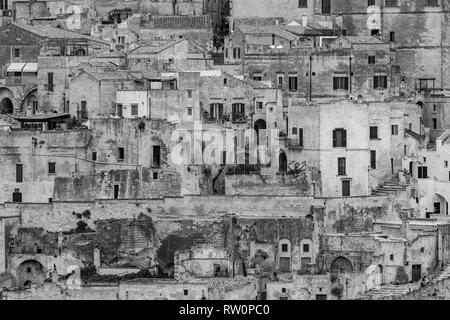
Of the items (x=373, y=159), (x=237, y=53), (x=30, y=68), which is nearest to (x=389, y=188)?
(x=373, y=159)

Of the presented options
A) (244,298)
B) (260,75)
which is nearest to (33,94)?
(260,75)

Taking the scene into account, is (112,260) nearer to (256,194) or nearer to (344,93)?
(256,194)

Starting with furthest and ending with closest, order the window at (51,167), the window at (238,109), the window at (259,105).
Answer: the window at (259,105), the window at (238,109), the window at (51,167)

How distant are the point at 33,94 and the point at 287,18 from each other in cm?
1221

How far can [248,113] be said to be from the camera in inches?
3883

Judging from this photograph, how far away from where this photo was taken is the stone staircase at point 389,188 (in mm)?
96500

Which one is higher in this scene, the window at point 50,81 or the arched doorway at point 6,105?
the window at point 50,81

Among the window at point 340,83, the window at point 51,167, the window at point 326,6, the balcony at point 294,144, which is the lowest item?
the window at point 51,167

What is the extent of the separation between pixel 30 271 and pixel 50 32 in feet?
A: 47.7

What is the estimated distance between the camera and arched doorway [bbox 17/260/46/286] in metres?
92.8

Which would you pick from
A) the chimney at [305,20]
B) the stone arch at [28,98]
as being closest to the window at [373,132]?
the chimney at [305,20]

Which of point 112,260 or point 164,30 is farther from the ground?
point 164,30

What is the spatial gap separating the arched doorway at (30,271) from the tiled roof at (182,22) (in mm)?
18342

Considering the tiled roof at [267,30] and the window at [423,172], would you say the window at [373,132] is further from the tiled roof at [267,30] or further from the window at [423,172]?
the tiled roof at [267,30]
